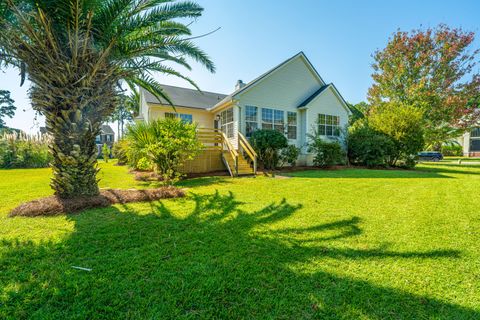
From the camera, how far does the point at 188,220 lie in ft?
13.6

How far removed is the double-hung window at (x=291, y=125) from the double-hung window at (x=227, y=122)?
4132 millimetres

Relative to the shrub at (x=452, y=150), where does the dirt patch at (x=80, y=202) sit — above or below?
below

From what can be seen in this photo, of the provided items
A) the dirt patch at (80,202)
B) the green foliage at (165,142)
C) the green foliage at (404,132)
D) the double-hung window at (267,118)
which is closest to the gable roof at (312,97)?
the double-hung window at (267,118)

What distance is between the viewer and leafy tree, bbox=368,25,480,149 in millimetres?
19703

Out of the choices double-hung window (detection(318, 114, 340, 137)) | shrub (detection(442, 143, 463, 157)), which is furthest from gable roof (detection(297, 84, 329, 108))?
shrub (detection(442, 143, 463, 157))

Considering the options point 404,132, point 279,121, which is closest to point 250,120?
point 279,121

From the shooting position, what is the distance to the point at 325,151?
1347cm

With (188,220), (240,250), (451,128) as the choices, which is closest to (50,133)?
(188,220)

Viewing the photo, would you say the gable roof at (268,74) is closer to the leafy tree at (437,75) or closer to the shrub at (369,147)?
the shrub at (369,147)

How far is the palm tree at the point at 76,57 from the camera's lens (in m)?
4.44

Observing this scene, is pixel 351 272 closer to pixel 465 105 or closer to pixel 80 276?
pixel 80 276

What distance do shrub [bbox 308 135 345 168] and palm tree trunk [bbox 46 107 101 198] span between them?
39.5 ft

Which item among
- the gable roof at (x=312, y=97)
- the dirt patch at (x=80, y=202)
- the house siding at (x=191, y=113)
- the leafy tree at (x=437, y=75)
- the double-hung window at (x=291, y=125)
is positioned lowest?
the dirt patch at (x=80, y=202)

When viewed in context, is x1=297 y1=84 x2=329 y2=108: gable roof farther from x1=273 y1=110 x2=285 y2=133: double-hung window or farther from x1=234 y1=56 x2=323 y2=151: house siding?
x1=273 y1=110 x2=285 y2=133: double-hung window
